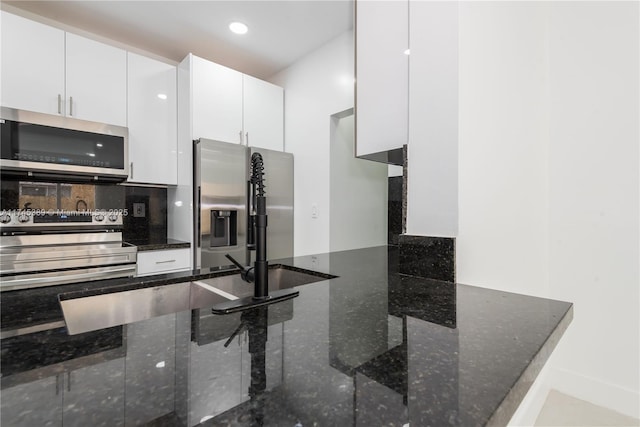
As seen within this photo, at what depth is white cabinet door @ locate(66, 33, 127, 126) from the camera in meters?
2.15

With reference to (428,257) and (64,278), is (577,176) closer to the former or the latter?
(428,257)

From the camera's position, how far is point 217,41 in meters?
2.66

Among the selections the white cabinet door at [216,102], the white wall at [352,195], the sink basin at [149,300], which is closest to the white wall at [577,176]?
the sink basin at [149,300]

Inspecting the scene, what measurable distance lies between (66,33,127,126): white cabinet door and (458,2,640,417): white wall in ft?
8.29

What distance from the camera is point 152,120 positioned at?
2.52 metres

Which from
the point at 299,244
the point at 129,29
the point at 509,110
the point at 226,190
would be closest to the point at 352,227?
the point at 299,244

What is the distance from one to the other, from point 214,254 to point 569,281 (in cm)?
241

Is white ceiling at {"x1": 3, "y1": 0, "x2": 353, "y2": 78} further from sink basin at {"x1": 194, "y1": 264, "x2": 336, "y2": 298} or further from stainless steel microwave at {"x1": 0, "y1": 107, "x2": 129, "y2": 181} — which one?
sink basin at {"x1": 194, "y1": 264, "x2": 336, "y2": 298}

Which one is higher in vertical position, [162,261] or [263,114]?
[263,114]

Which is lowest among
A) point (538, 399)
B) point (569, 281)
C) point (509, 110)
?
point (538, 399)

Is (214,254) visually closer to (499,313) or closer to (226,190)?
(226,190)

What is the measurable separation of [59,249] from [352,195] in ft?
7.16

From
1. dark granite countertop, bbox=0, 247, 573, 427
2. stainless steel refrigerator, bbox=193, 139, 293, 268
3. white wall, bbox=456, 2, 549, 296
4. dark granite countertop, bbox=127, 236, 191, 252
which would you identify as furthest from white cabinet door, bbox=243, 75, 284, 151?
dark granite countertop, bbox=0, 247, 573, 427

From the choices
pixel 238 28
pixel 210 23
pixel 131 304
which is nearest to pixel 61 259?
pixel 131 304
